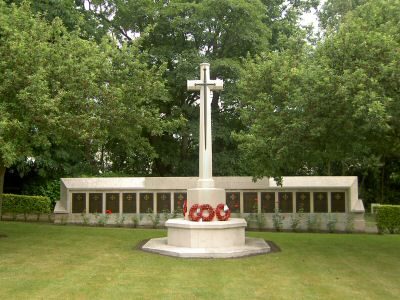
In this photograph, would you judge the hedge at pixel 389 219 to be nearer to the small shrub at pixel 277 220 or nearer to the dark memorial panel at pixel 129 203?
the small shrub at pixel 277 220

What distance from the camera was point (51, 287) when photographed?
8039 millimetres

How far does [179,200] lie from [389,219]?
867cm

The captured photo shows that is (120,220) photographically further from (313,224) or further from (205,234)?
(205,234)

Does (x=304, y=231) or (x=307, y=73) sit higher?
(x=307, y=73)

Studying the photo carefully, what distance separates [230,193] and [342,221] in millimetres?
4781

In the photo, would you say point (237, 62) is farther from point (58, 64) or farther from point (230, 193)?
point (58, 64)

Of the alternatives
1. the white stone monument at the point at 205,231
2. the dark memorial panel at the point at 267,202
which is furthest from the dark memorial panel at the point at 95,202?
the white stone monument at the point at 205,231

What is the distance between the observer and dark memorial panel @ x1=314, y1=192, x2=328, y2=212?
2005cm

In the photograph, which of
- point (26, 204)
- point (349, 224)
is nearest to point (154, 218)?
point (26, 204)

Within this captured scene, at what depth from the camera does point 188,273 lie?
9.37 meters

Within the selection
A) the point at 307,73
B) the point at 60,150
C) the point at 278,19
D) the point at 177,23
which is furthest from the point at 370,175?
the point at 307,73

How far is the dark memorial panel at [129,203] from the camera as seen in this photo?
68.2 ft

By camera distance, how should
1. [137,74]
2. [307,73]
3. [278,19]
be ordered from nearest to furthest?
[307,73] < [137,74] < [278,19]

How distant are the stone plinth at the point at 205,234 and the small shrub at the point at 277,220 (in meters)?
6.88
